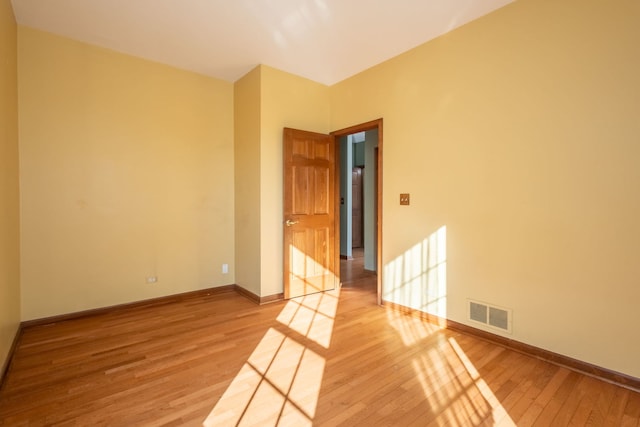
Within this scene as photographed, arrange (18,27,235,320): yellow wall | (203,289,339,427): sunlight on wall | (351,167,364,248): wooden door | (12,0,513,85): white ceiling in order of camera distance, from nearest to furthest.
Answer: (203,289,339,427): sunlight on wall, (12,0,513,85): white ceiling, (18,27,235,320): yellow wall, (351,167,364,248): wooden door

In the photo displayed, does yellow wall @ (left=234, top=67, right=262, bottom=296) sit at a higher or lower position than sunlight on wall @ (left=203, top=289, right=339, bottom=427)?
higher

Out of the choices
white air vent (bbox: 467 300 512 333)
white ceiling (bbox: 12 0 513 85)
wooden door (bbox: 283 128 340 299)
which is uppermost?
white ceiling (bbox: 12 0 513 85)

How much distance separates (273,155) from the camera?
3.66m

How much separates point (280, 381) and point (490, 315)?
1.83 metres

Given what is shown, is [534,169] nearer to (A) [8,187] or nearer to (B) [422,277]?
(B) [422,277]

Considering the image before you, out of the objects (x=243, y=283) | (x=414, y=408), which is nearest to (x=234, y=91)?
(x=243, y=283)

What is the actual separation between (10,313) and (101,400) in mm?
1234

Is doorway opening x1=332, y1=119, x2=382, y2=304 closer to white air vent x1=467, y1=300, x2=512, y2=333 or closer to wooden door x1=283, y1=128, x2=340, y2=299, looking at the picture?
wooden door x1=283, y1=128, x2=340, y2=299

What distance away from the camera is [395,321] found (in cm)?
308

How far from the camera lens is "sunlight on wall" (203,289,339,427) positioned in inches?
65.8

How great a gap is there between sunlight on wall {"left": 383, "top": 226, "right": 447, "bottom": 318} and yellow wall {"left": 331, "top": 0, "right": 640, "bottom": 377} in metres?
0.02

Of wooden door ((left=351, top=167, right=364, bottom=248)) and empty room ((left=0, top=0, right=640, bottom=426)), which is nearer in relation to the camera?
empty room ((left=0, top=0, right=640, bottom=426))

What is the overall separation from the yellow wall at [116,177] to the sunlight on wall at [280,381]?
1673mm

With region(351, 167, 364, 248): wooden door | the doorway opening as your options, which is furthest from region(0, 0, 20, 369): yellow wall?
region(351, 167, 364, 248): wooden door
